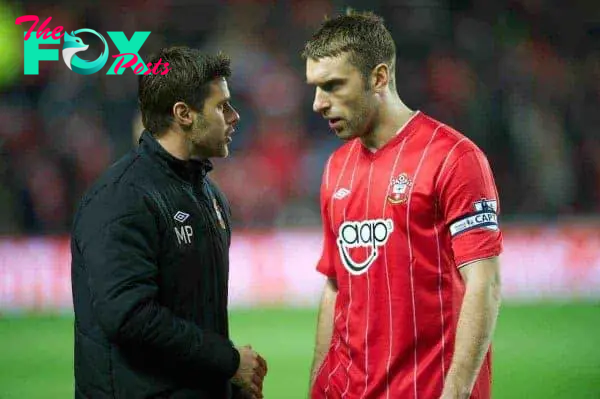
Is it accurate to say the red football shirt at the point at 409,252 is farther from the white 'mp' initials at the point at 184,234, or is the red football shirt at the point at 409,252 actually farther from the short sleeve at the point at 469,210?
the white 'mp' initials at the point at 184,234

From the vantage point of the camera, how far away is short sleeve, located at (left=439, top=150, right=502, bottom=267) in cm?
261

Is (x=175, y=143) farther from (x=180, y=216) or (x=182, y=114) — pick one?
(x=180, y=216)

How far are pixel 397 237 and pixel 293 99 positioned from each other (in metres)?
8.52

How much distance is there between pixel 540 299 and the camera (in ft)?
29.2

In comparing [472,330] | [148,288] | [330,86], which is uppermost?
[330,86]

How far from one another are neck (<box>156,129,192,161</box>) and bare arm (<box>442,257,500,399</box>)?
899 mm

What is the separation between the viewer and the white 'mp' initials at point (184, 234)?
265cm

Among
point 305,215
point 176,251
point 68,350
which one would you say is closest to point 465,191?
point 176,251

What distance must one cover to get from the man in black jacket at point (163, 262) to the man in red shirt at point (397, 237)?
31 centimetres

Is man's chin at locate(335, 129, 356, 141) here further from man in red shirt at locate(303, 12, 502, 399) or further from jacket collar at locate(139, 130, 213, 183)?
jacket collar at locate(139, 130, 213, 183)

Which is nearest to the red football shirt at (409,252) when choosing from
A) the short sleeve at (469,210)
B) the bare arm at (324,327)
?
the short sleeve at (469,210)

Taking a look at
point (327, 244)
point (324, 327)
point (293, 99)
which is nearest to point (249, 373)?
point (324, 327)

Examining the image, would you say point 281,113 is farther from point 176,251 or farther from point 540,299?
point 176,251

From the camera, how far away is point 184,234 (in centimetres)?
266
